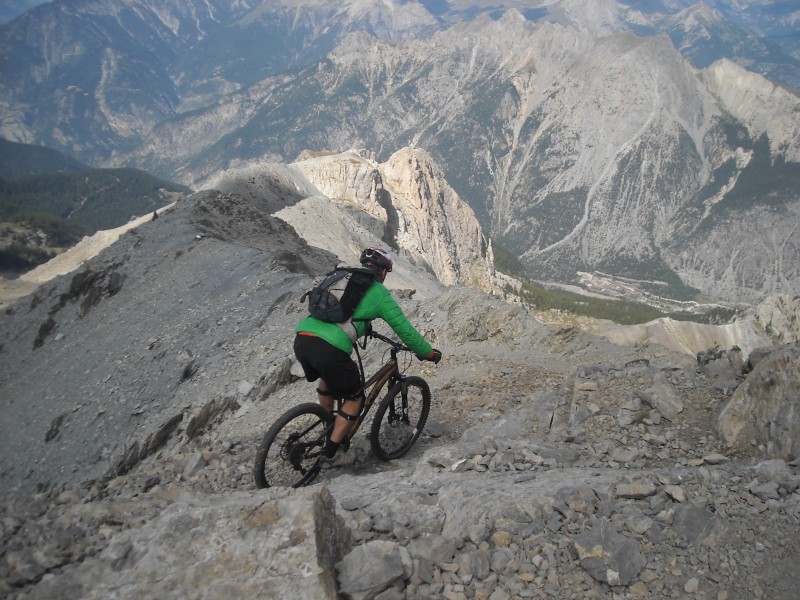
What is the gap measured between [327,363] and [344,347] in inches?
12.0

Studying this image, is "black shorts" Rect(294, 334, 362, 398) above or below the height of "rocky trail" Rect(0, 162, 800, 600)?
above

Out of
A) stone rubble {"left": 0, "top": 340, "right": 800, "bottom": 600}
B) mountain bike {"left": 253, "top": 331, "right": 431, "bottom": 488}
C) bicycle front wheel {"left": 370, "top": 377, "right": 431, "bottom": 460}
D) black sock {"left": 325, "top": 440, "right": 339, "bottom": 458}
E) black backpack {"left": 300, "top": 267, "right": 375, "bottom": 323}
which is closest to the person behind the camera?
stone rubble {"left": 0, "top": 340, "right": 800, "bottom": 600}

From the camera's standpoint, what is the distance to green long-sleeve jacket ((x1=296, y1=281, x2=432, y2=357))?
22.9ft

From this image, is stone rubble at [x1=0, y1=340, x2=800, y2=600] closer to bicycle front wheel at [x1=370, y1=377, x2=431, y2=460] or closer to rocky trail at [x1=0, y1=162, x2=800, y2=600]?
rocky trail at [x1=0, y1=162, x2=800, y2=600]

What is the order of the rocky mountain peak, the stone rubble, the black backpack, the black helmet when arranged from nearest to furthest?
the stone rubble, the black backpack, the black helmet, the rocky mountain peak

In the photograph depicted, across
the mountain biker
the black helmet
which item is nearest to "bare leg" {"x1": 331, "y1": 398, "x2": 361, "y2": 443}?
the mountain biker

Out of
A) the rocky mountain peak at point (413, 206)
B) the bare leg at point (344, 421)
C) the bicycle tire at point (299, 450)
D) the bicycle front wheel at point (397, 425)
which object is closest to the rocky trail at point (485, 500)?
the bicycle front wheel at point (397, 425)

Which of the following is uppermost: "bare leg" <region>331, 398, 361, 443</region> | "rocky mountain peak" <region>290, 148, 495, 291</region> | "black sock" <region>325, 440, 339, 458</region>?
"bare leg" <region>331, 398, 361, 443</region>

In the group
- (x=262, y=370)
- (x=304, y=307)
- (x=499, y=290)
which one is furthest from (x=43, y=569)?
(x=499, y=290)

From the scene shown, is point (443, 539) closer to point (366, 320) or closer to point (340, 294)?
point (366, 320)

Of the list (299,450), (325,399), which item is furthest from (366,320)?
(299,450)

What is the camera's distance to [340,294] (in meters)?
7.02

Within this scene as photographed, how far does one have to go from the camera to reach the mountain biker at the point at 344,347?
7.00 meters

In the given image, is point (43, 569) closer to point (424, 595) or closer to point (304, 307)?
point (424, 595)
